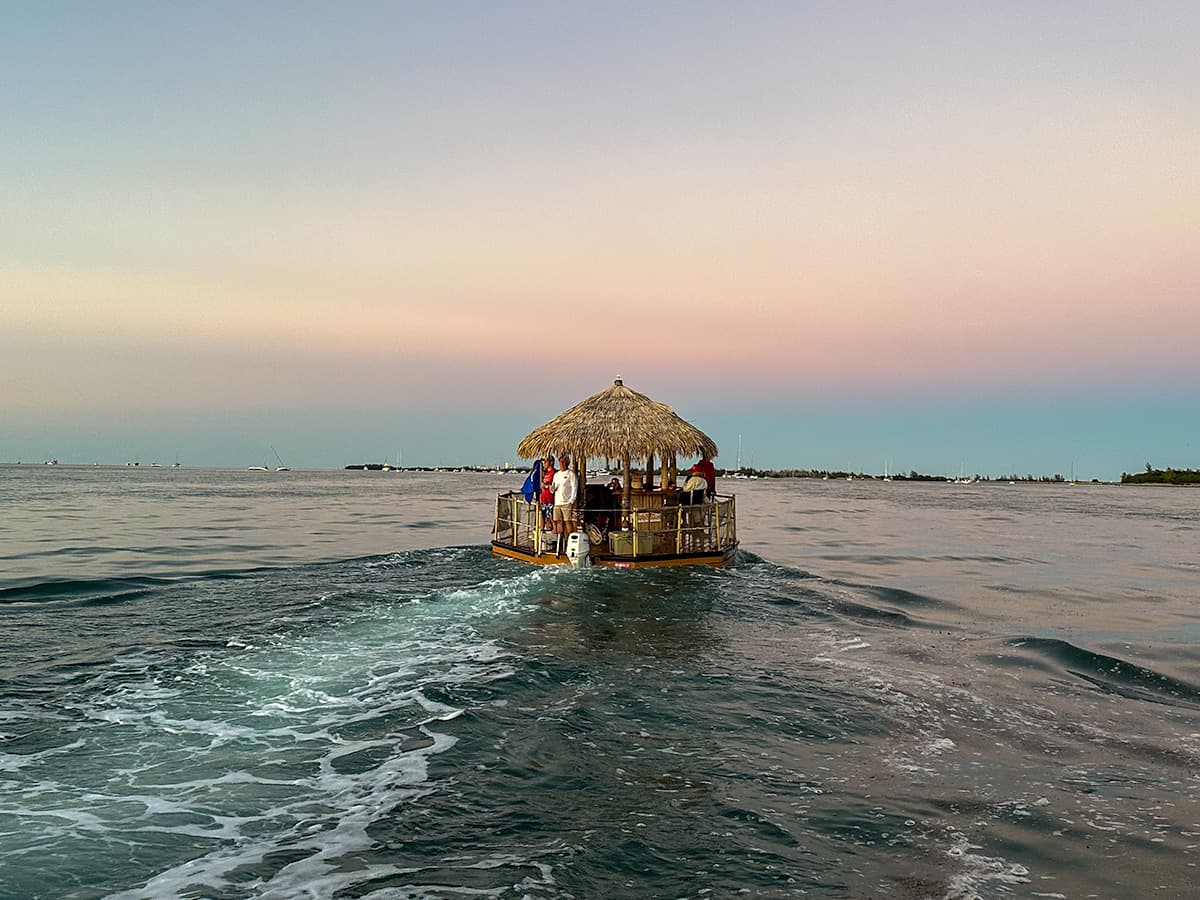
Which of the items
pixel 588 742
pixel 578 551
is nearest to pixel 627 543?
pixel 578 551

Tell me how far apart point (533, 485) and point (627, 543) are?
3.09 m

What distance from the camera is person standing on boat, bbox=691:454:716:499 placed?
20953 mm

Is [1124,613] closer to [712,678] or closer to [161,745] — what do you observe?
[712,678]

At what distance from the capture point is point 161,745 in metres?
7.66

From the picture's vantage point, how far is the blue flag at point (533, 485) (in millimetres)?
20281

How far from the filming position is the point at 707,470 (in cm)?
2144

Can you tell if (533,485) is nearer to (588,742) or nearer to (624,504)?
(624,504)

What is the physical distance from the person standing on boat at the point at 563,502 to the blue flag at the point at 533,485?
87 centimetres

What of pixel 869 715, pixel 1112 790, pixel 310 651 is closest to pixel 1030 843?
pixel 1112 790

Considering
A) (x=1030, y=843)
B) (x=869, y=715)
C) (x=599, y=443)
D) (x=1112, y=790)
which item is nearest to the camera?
(x=1030, y=843)

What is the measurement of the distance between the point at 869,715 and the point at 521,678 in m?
4.35

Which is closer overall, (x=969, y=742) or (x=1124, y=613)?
(x=969, y=742)

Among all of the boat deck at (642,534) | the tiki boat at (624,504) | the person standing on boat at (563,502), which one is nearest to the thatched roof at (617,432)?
the tiki boat at (624,504)

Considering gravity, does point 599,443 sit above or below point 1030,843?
above
